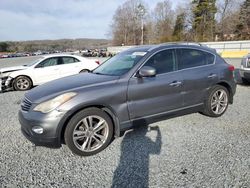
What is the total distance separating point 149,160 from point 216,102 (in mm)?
2429

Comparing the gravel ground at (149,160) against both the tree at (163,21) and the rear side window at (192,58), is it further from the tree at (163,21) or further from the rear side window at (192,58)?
the tree at (163,21)

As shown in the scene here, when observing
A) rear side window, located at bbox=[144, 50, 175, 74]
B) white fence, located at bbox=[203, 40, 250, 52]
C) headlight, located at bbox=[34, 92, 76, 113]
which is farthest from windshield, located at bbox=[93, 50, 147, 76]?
white fence, located at bbox=[203, 40, 250, 52]

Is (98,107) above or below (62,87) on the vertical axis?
below

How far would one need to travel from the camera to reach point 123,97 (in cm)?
358

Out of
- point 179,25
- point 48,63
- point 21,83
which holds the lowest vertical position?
Answer: point 21,83

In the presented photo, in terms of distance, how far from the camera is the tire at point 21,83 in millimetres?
8828

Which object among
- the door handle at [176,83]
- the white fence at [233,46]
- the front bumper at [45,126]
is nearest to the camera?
the front bumper at [45,126]

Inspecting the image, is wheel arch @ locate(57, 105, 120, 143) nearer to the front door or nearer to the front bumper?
the front bumper

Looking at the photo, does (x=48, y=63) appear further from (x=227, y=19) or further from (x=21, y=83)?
(x=227, y=19)

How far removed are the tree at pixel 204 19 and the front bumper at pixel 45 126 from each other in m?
54.9

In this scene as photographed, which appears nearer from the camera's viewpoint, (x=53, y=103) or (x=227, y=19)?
(x=53, y=103)

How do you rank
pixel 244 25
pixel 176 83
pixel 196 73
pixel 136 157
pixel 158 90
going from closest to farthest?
pixel 136 157 < pixel 158 90 < pixel 176 83 < pixel 196 73 < pixel 244 25

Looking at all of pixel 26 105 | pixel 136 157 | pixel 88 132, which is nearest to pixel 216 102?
pixel 136 157

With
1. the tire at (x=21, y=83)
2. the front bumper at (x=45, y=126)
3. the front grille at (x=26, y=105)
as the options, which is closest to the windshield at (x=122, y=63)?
the front bumper at (x=45, y=126)
